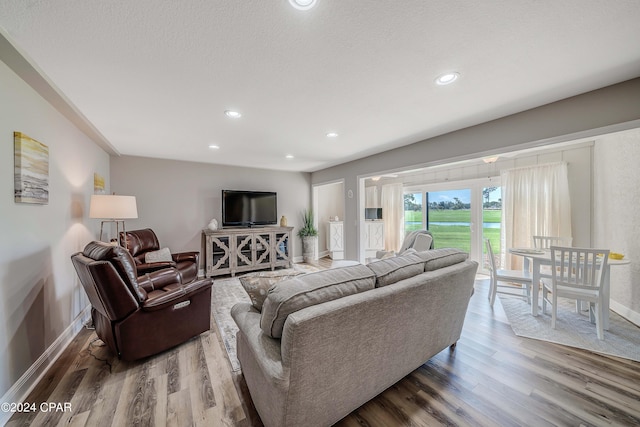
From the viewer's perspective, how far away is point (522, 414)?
58.5 inches

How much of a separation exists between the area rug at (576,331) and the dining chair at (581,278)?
10cm

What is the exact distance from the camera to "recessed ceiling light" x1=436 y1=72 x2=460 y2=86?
1.82m

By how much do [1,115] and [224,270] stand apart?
11.8ft

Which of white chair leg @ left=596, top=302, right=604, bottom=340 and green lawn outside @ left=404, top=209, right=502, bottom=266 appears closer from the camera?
white chair leg @ left=596, top=302, right=604, bottom=340

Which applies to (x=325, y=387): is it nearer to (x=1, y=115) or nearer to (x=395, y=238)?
(x=1, y=115)

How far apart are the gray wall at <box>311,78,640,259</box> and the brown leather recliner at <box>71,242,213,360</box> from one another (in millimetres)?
3315

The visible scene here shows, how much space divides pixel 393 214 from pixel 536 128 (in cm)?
373

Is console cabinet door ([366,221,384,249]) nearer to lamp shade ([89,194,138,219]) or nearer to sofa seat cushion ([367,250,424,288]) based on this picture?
sofa seat cushion ([367,250,424,288])

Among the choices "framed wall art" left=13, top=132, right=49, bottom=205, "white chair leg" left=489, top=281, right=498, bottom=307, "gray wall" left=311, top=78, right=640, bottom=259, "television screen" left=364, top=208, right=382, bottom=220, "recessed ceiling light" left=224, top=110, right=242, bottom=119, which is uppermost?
"recessed ceiling light" left=224, top=110, right=242, bottom=119

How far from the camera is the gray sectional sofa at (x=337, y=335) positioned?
1095 millimetres

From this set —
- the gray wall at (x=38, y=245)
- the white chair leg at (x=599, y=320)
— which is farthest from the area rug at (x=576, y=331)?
the gray wall at (x=38, y=245)

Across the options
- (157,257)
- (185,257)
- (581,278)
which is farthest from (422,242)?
(157,257)

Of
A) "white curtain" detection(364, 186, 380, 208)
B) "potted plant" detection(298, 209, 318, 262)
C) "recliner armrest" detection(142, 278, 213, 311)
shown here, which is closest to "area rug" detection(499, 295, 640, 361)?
"recliner armrest" detection(142, 278, 213, 311)

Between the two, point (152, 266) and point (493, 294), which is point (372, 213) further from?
point (152, 266)
